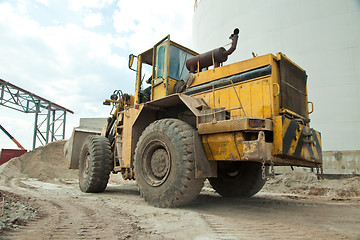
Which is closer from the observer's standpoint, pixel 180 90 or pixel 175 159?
pixel 175 159

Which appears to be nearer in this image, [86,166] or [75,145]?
[86,166]

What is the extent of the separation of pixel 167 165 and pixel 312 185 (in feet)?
20.5

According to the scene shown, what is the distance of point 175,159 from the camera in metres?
3.96

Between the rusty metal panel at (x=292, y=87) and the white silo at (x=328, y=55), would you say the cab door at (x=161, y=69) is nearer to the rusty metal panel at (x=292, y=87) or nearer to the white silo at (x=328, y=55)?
→ the rusty metal panel at (x=292, y=87)

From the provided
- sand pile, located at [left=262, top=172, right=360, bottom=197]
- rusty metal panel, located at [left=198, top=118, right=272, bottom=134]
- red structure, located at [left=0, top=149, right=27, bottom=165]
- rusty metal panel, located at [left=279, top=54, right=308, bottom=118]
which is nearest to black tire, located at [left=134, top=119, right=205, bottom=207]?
rusty metal panel, located at [left=198, top=118, right=272, bottom=134]

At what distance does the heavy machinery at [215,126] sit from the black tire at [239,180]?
0.07 ft

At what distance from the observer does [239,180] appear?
18.9 ft

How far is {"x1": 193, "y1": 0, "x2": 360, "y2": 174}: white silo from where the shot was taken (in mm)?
8188

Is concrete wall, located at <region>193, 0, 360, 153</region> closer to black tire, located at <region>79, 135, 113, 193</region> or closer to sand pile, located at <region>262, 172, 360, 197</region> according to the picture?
sand pile, located at <region>262, 172, 360, 197</region>

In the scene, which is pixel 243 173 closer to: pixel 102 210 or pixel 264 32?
pixel 102 210

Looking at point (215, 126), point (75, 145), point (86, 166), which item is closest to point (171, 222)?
point (215, 126)

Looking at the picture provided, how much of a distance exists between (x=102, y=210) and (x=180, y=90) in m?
2.60

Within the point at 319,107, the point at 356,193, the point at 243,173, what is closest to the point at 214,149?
the point at 243,173

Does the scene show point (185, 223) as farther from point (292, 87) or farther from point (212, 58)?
point (212, 58)
